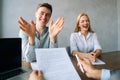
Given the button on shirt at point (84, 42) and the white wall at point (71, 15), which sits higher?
the white wall at point (71, 15)

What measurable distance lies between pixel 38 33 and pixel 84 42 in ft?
3.00

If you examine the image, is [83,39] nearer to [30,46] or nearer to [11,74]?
[30,46]

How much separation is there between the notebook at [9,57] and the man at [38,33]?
0.77 ft

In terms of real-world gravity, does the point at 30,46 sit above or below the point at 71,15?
below

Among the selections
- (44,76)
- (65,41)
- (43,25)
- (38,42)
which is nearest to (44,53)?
(44,76)

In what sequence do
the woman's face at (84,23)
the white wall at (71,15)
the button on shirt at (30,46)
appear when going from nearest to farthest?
the button on shirt at (30,46)
the woman's face at (84,23)
the white wall at (71,15)

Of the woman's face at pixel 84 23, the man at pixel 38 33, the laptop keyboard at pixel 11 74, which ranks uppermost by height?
Result: the woman's face at pixel 84 23

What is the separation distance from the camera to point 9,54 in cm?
105

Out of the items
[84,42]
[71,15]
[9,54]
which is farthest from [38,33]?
[71,15]

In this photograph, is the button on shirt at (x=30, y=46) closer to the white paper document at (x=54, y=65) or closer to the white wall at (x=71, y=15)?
the white paper document at (x=54, y=65)

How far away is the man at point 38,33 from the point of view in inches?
54.2

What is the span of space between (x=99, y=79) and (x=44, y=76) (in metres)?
0.38

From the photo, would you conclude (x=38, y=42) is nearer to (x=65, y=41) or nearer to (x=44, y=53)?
(x=44, y=53)

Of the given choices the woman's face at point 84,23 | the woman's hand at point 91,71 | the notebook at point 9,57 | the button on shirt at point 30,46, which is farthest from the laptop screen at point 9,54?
the woman's face at point 84,23
